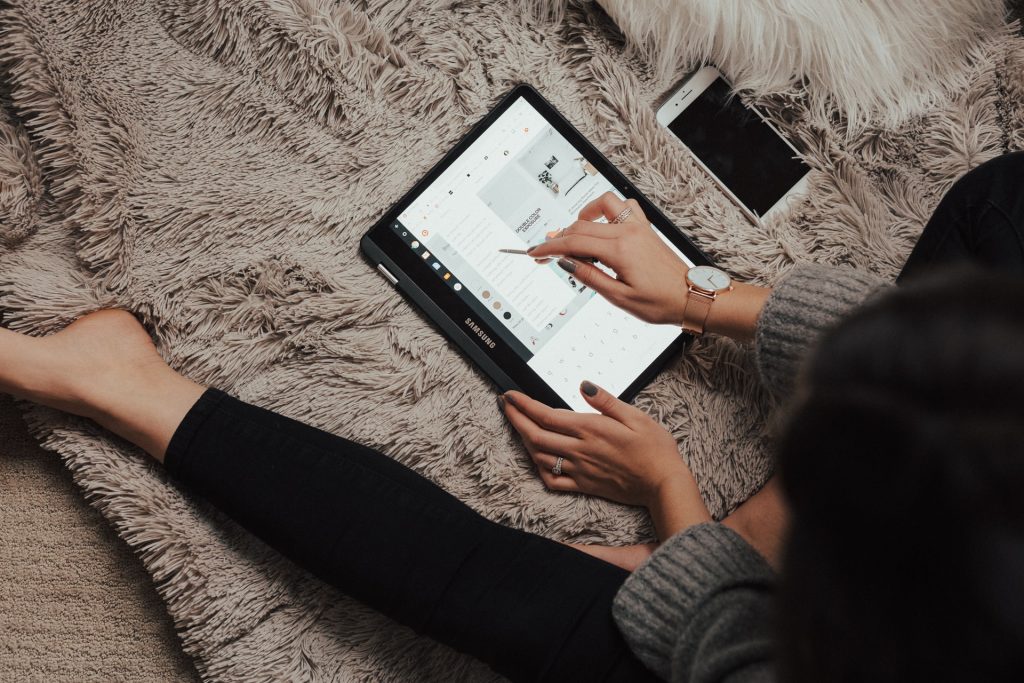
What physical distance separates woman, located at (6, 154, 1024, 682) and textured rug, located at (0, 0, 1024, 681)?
0.15ft

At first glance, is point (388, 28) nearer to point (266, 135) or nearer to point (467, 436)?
point (266, 135)

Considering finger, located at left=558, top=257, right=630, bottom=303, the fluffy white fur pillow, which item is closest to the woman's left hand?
finger, located at left=558, top=257, right=630, bottom=303

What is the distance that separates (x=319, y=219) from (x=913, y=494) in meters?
0.62

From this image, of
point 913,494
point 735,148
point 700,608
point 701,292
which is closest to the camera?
point 913,494

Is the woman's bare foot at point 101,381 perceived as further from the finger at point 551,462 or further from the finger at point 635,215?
the finger at point 635,215

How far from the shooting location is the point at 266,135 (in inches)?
30.0

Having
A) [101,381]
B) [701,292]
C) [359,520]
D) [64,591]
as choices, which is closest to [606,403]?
[701,292]

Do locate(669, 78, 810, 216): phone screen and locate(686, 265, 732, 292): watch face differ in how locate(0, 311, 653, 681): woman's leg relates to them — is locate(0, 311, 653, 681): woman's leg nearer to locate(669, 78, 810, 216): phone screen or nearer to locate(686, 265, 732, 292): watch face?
locate(686, 265, 732, 292): watch face

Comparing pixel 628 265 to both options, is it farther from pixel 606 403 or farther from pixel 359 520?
pixel 359 520

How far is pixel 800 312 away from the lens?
0.59m

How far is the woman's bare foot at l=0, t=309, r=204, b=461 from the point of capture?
685 mm

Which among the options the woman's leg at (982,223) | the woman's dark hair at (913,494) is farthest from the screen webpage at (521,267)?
the woman's dark hair at (913,494)

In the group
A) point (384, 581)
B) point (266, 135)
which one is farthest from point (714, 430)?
point (266, 135)

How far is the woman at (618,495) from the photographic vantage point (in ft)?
1.07
